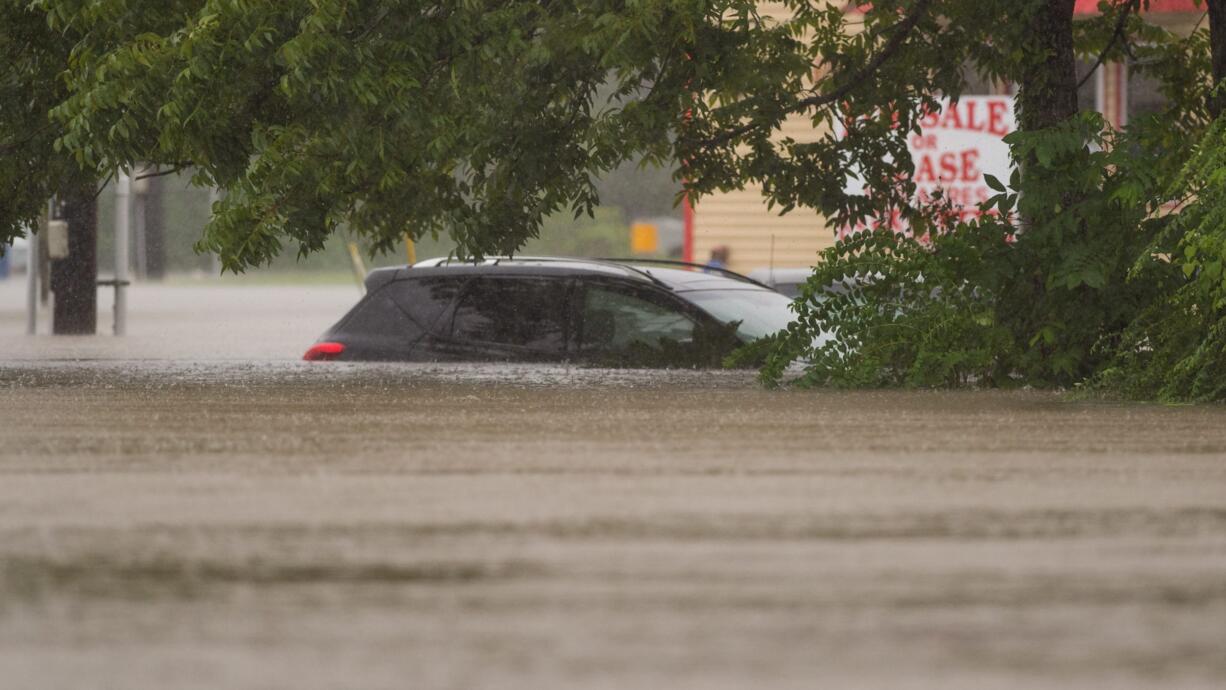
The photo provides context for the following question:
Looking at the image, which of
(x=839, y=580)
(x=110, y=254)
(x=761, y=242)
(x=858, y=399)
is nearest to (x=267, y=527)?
(x=839, y=580)


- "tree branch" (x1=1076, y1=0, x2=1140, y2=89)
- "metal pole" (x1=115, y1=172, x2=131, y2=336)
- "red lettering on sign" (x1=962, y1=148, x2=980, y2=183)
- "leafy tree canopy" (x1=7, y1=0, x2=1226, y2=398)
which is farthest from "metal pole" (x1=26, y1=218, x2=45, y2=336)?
"tree branch" (x1=1076, y1=0, x2=1140, y2=89)

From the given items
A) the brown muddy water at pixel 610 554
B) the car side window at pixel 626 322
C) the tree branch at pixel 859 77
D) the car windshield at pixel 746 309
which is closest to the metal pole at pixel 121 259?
the car side window at pixel 626 322

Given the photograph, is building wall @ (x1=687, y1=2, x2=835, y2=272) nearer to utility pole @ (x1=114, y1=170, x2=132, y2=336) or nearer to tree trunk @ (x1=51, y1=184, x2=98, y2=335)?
utility pole @ (x1=114, y1=170, x2=132, y2=336)

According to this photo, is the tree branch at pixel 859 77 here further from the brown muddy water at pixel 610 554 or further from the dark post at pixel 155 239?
the dark post at pixel 155 239

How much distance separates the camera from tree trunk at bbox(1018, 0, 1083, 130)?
1028 cm

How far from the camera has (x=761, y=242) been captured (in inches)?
1149

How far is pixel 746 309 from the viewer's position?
1285 cm

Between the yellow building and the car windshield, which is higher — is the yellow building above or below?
above

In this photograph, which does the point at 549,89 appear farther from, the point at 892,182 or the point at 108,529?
the point at 108,529

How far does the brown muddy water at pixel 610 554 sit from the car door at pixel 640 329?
23.1 ft

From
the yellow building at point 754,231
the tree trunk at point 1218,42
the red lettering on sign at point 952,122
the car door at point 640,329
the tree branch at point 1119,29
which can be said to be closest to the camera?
the tree trunk at point 1218,42

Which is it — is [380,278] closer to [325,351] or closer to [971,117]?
[325,351]

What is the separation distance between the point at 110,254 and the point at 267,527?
6866 cm

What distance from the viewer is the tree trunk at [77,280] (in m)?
23.8
